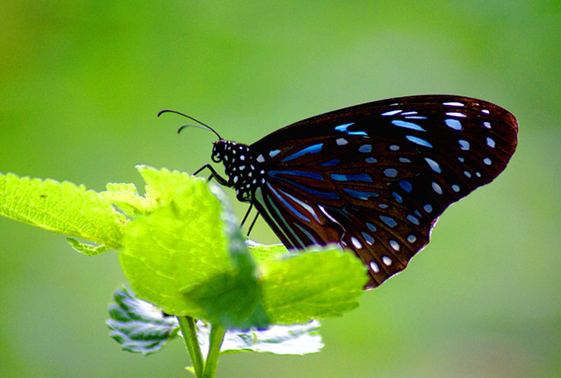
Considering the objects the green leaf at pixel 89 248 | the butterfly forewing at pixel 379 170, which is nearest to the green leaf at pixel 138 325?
the green leaf at pixel 89 248

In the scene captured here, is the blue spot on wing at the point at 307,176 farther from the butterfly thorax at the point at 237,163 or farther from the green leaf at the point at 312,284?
the green leaf at the point at 312,284

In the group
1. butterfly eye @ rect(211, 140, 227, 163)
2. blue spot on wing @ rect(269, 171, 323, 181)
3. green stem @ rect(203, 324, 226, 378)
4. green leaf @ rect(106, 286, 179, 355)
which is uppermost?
butterfly eye @ rect(211, 140, 227, 163)

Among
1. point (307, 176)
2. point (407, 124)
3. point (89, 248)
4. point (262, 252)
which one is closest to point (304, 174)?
point (307, 176)

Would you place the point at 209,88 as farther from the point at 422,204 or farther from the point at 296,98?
the point at 422,204

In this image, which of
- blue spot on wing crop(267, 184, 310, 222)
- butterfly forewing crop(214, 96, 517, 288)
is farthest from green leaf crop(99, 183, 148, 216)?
blue spot on wing crop(267, 184, 310, 222)

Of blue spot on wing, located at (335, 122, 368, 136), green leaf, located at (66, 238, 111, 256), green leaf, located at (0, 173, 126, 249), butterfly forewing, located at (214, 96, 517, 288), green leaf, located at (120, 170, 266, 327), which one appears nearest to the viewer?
green leaf, located at (120, 170, 266, 327)

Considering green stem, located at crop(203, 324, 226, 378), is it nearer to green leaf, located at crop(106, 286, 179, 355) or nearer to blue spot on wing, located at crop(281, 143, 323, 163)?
green leaf, located at crop(106, 286, 179, 355)

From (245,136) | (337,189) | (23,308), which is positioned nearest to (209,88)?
(245,136)
